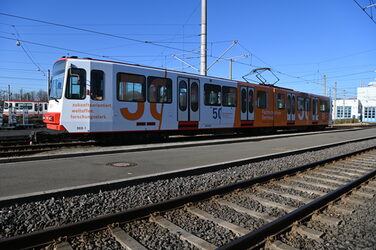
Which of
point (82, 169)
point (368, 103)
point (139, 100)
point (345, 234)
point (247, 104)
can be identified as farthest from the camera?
point (368, 103)

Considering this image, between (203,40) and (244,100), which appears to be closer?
(244,100)

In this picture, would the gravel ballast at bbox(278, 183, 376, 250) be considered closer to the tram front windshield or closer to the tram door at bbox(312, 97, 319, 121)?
the tram front windshield

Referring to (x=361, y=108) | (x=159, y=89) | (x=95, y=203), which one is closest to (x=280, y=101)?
(x=159, y=89)

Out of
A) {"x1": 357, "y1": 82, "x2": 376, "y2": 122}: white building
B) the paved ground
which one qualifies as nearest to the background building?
{"x1": 357, "y1": 82, "x2": 376, "y2": 122}: white building

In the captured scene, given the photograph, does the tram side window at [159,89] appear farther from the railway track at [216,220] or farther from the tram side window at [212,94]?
the railway track at [216,220]

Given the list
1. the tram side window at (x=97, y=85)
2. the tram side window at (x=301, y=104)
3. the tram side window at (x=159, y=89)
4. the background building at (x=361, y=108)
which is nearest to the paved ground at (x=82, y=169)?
the tram side window at (x=97, y=85)

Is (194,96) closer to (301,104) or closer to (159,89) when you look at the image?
(159,89)

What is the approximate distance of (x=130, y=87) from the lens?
1224 centimetres

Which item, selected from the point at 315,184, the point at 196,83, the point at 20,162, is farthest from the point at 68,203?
the point at 196,83

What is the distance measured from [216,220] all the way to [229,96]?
12.8 meters

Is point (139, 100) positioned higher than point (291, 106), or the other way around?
point (291, 106)

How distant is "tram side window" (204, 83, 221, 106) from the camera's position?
15.2 m

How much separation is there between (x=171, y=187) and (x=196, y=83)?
9510 millimetres

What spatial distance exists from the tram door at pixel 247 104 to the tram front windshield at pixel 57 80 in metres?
10.3
